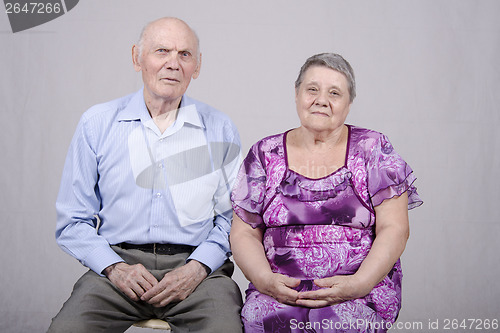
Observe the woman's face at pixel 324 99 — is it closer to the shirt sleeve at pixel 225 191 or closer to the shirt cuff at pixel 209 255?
the shirt sleeve at pixel 225 191

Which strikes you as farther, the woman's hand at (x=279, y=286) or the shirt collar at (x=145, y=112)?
the shirt collar at (x=145, y=112)

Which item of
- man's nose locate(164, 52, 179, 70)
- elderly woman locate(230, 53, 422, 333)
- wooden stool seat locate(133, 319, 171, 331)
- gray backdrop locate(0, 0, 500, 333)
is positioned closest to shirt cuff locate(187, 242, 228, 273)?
elderly woman locate(230, 53, 422, 333)

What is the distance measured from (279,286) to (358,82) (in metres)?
1.79

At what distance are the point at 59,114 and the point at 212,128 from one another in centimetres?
138

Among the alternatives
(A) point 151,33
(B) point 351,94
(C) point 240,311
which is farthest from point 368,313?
(A) point 151,33

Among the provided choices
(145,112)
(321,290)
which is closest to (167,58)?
(145,112)

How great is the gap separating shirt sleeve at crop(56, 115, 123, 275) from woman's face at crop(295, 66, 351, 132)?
91cm

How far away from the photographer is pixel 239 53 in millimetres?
3609

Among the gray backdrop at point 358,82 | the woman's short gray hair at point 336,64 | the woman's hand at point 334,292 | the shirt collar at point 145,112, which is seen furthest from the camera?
the gray backdrop at point 358,82

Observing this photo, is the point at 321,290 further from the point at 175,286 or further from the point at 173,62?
the point at 173,62

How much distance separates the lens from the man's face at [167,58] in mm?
2518

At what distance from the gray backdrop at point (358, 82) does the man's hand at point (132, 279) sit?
1422mm

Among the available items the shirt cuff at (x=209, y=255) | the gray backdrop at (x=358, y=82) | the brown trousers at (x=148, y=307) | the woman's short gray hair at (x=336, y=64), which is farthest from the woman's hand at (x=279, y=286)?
the gray backdrop at (x=358, y=82)

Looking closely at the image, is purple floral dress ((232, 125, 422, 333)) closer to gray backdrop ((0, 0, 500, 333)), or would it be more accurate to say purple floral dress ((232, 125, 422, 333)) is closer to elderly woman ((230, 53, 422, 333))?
elderly woman ((230, 53, 422, 333))
